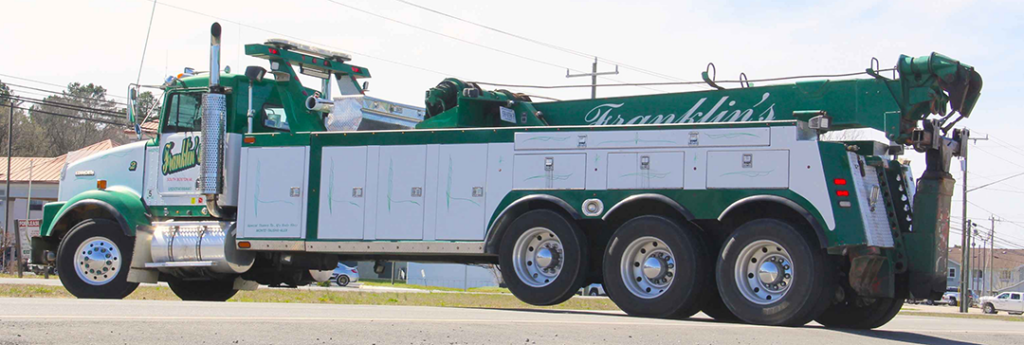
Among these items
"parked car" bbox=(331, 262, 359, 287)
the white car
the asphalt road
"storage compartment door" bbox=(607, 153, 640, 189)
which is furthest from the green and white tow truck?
the white car

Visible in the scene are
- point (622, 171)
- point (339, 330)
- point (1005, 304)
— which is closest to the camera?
point (339, 330)

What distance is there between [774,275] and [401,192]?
482 cm

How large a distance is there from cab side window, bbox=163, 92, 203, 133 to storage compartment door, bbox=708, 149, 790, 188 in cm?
771

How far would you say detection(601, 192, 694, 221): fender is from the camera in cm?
1209

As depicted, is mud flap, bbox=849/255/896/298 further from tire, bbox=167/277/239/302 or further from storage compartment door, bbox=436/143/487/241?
tire, bbox=167/277/239/302

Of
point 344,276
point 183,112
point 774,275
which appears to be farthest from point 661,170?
point 344,276

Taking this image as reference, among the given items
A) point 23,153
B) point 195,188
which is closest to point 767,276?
point 195,188

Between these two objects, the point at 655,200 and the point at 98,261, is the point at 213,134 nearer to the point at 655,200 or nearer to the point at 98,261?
the point at 98,261

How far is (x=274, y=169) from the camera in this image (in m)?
14.9

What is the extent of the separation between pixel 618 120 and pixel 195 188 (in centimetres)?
608

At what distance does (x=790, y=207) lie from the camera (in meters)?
11.6

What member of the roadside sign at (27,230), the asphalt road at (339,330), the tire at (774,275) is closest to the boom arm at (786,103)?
the tire at (774,275)

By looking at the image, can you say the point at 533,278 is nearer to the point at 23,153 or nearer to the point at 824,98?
the point at 824,98

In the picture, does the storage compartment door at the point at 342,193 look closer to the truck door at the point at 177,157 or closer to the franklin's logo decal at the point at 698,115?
the truck door at the point at 177,157
